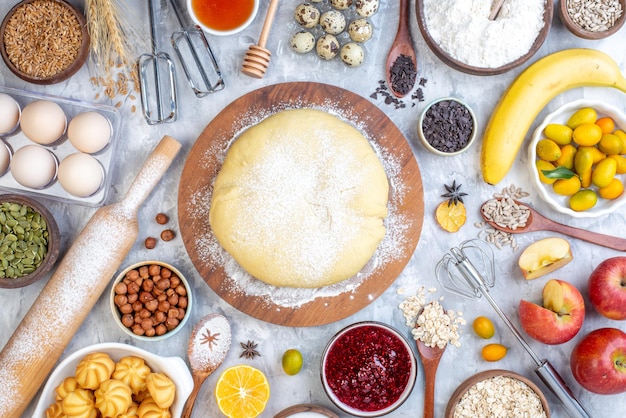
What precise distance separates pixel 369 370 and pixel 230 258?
1.87 ft

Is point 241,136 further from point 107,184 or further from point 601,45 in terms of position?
point 601,45

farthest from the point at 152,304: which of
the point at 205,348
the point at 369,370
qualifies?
the point at 369,370

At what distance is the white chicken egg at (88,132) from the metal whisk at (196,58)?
321 mm

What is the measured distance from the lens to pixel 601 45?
196 centimetres

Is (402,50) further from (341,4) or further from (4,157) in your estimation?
(4,157)

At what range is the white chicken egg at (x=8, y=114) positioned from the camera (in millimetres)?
1844

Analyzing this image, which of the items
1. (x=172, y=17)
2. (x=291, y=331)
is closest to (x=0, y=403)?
(x=291, y=331)

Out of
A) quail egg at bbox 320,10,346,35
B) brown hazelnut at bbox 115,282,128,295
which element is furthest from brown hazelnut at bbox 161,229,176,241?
quail egg at bbox 320,10,346,35

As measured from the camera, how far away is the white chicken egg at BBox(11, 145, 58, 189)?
1799 millimetres

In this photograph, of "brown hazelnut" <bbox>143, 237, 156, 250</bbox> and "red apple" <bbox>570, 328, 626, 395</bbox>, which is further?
"brown hazelnut" <bbox>143, 237, 156, 250</bbox>

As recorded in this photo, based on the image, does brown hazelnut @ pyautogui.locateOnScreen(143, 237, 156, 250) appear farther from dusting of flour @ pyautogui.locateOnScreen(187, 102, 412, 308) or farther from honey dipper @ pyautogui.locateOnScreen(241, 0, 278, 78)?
honey dipper @ pyautogui.locateOnScreen(241, 0, 278, 78)

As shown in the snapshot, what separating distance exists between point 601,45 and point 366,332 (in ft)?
4.12

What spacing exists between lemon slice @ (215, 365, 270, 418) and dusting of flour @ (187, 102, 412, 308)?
25 cm

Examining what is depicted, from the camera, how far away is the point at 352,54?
1878 millimetres
